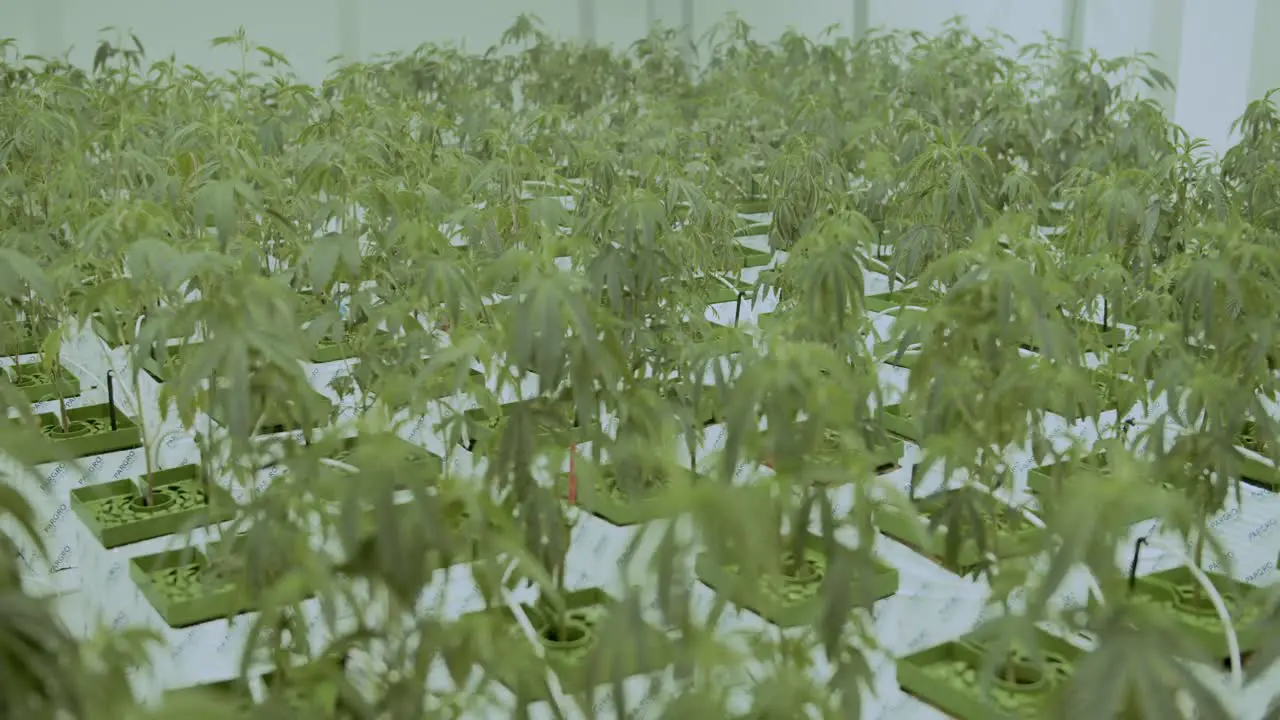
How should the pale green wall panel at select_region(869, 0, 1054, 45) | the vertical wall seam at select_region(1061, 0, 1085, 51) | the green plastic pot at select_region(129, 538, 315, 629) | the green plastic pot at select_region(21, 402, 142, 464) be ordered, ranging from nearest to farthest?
1. the green plastic pot at select_region(129, 538, 315, 629)
2. the green plastic pot at select_region(21, 402, 142, 464)
3. the vertical wall seam at select_region(1061, 0, 1085, 51)
4. the pale green wall panel at select_region(869, 0, 1054, 45)

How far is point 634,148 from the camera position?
5.16m

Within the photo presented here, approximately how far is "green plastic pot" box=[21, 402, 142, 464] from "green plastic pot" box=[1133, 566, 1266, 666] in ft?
8.55

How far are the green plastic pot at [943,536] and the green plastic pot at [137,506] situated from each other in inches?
63.2

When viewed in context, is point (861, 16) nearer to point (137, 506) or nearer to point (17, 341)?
point (17, 341)

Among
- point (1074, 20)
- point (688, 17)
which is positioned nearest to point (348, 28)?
point (688, 17)

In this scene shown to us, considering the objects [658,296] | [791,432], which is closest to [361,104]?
[658,296]

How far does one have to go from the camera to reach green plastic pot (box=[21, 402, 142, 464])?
3.92 metres

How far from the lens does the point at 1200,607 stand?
292 cm

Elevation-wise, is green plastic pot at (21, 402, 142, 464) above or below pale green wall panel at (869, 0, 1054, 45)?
below

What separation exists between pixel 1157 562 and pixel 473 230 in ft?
6.07

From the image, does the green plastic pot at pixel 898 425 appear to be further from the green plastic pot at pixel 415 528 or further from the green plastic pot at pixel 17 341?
the green plastic pot at pixel 415 528

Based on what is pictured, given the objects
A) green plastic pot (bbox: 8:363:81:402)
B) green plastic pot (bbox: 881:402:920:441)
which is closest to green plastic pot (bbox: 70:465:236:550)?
green plastic pot (bbox: 8:363:81:402)

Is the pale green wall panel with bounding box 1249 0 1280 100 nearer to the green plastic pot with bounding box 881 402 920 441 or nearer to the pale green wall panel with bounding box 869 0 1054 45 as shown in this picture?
the pale green wall panel with bounding box 869 0 1054 45

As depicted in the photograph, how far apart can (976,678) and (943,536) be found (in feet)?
0.99
